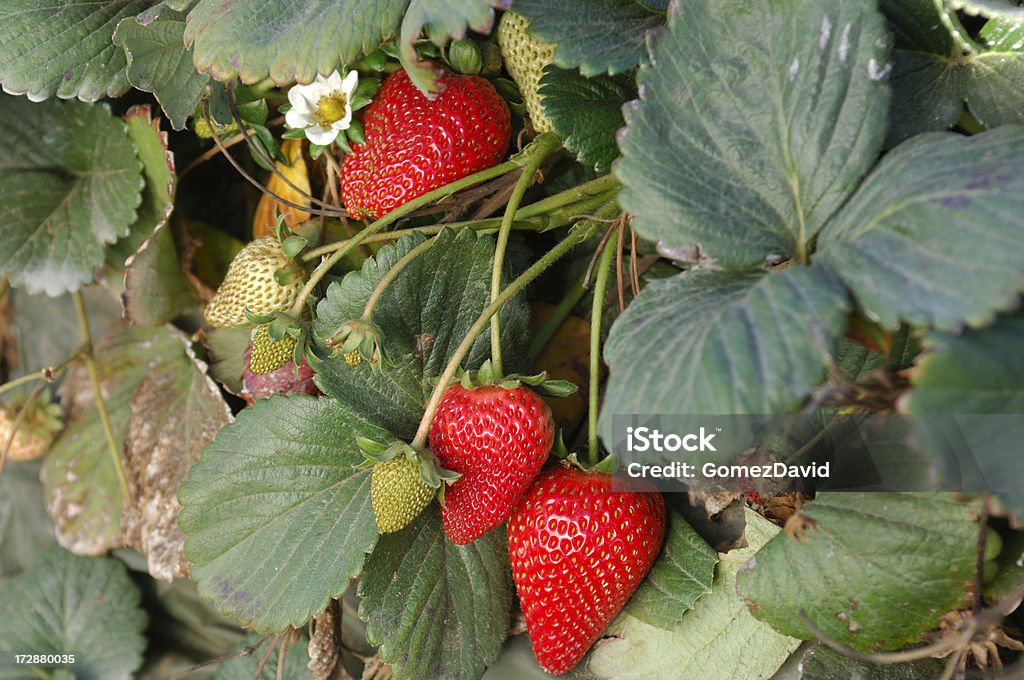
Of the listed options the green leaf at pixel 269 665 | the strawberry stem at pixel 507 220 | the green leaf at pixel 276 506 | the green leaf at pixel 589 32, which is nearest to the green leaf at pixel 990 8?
the green leaf at pixel 589 32

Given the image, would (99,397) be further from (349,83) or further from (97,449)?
(349,83)

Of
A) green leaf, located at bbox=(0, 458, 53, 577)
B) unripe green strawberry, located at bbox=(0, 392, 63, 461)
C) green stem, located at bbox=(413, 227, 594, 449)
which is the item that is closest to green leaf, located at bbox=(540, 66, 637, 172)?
green stem, located at bbox=(413, 227, 594, 449)

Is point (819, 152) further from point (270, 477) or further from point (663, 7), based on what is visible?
point (270, 477)

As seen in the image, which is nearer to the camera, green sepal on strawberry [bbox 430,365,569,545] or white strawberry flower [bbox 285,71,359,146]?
green sepal on strawberry [bbox 430,365,569,545]

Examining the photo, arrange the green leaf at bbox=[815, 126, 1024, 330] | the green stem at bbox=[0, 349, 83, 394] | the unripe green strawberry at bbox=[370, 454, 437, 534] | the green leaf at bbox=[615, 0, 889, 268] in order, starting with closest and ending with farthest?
1. the green leaf at bbox=[815, 126, 1024, 330]
2. the green leaf at bbox=[615, 0, 889, 268]
3. the unripe green strawberry at bbox=[370, 454, 437, 534]
4. the green stem at bbox=[0, 349, 83, 394]

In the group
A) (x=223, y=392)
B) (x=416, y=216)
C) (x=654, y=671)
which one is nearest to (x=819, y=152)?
(x=416, y=216)

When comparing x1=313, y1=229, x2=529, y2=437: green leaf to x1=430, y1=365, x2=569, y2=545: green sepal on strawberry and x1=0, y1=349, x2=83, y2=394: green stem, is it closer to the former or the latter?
x1=430, y1=365, x2=569, y2=545: green sepal on strawberry

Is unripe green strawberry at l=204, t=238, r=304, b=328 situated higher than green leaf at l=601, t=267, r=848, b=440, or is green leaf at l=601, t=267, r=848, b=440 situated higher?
green leaf at l=601, t=267, r=848, b=440

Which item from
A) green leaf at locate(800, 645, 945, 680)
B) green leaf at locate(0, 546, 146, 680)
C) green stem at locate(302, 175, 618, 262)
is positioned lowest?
green leaf at locate(0, 546, 146, 680)
